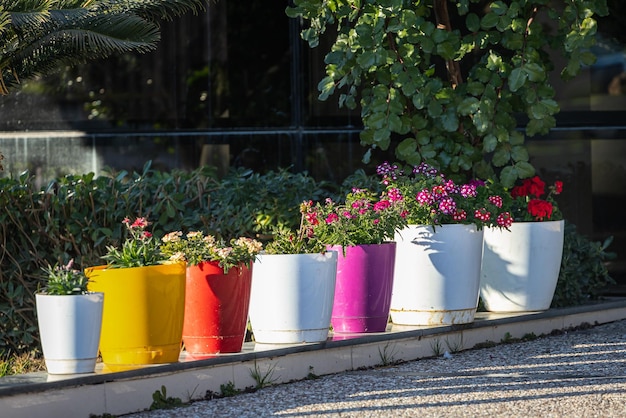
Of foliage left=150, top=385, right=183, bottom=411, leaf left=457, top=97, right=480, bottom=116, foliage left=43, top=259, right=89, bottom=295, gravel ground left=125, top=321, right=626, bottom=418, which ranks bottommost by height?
gravel ground left=125, top=321, right=626, bottom=418

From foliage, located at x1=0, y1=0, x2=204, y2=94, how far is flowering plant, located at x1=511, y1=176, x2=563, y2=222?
2381 mm

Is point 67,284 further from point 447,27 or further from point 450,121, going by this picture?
point 447,27

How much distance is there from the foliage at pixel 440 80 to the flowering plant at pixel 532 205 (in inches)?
4.3

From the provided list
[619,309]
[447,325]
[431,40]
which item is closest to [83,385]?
[447,325]

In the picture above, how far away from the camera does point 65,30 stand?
6.19 metres

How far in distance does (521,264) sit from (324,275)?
1818 mm

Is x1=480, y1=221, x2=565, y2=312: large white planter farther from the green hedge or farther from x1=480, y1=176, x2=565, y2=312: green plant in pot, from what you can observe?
the green hedge

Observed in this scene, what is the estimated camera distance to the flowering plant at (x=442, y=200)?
6406 millimetres

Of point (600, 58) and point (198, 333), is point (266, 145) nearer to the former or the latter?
point (600, 58)

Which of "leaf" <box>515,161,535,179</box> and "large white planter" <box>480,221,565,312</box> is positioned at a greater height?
"leaf" <box>515,161,535,179</box>

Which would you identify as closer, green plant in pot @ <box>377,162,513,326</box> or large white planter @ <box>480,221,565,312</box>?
green plant in pot @ <box>377,162,513,326</box>

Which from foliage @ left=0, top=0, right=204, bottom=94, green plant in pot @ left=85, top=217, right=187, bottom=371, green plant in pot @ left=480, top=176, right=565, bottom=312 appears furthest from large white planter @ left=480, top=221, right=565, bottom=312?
green plant in pot @ left=85, top=217, right=187, bottom=371

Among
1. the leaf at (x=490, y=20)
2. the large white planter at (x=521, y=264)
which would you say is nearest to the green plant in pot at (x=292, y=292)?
the large white planter at (x=521, y=264)

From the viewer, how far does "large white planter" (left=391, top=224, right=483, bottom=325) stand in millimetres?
6395
